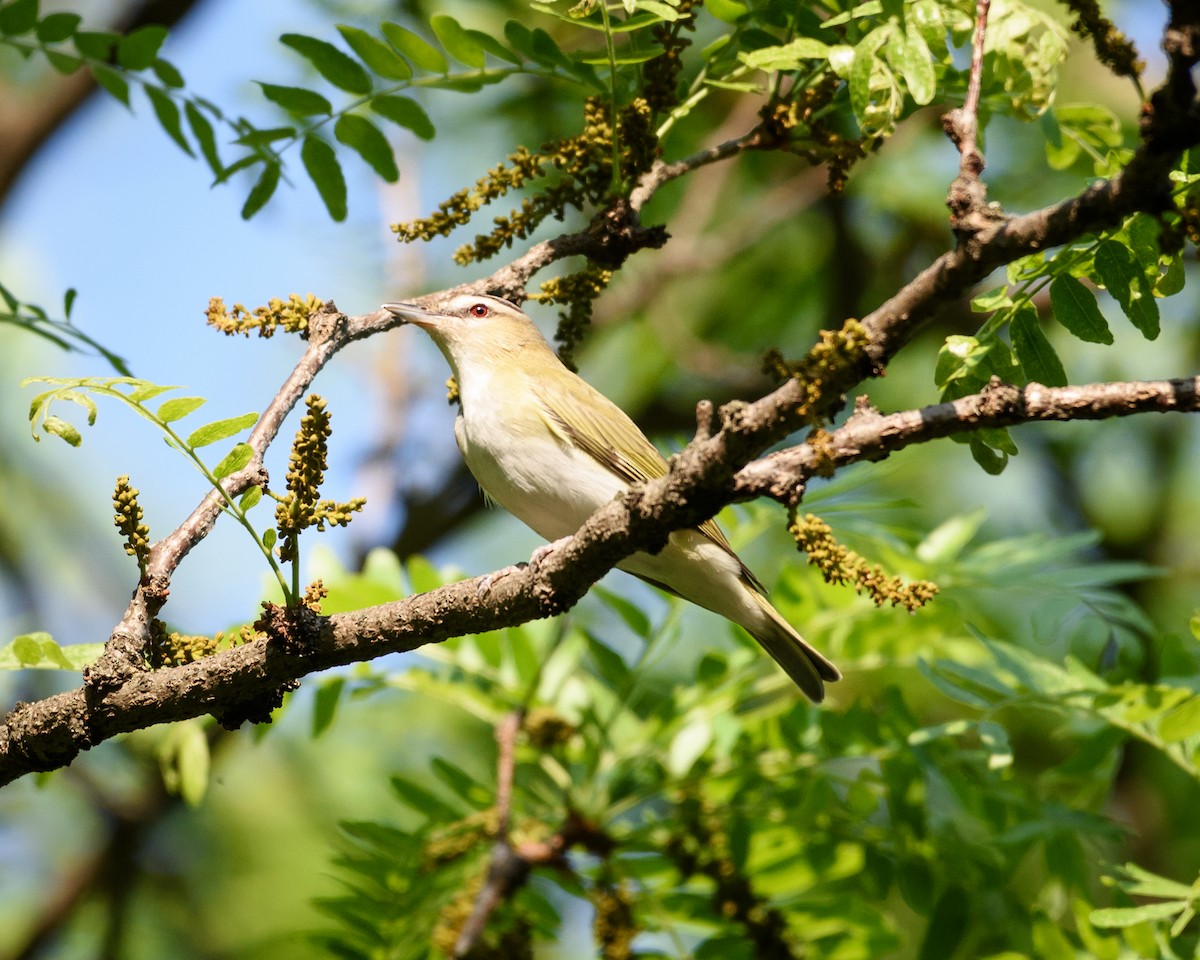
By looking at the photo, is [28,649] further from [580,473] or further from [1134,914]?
[1134,914]

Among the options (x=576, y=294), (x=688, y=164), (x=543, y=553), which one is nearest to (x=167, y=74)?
(x=576, y=294)

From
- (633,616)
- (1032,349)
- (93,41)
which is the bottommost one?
(633,616)

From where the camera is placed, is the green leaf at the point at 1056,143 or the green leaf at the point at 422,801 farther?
the green leaf at the point at 422,801

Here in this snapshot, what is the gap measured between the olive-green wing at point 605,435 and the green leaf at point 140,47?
159 centimetres

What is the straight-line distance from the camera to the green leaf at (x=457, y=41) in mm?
3232

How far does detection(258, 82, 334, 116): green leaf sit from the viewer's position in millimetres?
3316

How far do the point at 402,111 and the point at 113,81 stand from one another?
0.79m

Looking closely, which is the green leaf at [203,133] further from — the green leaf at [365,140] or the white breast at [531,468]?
the white breast at [531,468]

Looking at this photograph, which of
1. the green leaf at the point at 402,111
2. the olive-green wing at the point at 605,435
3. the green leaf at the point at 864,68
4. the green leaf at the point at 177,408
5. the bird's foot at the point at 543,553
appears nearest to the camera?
the green leaf at the point at 177,408

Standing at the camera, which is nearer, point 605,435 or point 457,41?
point 457,41

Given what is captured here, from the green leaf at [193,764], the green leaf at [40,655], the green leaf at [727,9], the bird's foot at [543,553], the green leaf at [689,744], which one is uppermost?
the green leaf at [727,9]

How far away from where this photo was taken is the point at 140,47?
11.0 ft

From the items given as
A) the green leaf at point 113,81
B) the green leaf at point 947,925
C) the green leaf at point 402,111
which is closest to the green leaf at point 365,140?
the green leaf at point 402,111

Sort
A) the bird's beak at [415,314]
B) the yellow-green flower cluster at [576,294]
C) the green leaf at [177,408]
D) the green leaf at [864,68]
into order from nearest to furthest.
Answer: the green leaf at [177,408], the green leaf at [864,68], the yellow-green flower cluster at [576,294], the bird's beak at [415,314]
